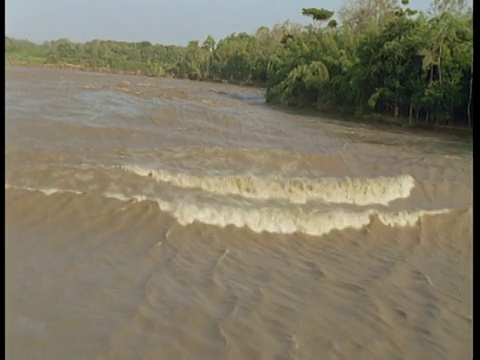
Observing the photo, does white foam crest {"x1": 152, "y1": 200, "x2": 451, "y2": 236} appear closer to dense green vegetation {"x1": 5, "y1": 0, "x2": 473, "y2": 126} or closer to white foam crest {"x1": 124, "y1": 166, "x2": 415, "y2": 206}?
white foam crest {"x1": 124, "y1": 166, "x2": 415, "y2": 206}

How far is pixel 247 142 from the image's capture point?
41.7ft

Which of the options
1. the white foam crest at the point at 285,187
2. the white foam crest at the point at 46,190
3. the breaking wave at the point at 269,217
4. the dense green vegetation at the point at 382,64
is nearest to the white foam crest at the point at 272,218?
the breaking wave at the point at 269,217

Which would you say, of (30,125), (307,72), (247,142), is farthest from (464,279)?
(307,72)

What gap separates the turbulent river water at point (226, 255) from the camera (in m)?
3.56

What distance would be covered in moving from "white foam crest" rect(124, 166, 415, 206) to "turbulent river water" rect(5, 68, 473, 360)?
25 millimetres

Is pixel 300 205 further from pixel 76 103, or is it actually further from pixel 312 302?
pixel 76 103

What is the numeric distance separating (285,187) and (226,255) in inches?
105

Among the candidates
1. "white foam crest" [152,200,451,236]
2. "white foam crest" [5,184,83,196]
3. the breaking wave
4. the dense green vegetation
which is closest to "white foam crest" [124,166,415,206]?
the breaking wave

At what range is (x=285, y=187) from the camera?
7602 mm

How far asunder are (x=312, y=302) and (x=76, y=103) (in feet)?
51.7

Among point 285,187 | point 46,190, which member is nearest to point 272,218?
point 285,187

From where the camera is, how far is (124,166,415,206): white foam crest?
7.46 meters

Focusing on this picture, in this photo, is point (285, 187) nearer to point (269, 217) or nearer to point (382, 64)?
point (269, 217)

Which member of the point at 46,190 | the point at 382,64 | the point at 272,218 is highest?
the point at 382,64
